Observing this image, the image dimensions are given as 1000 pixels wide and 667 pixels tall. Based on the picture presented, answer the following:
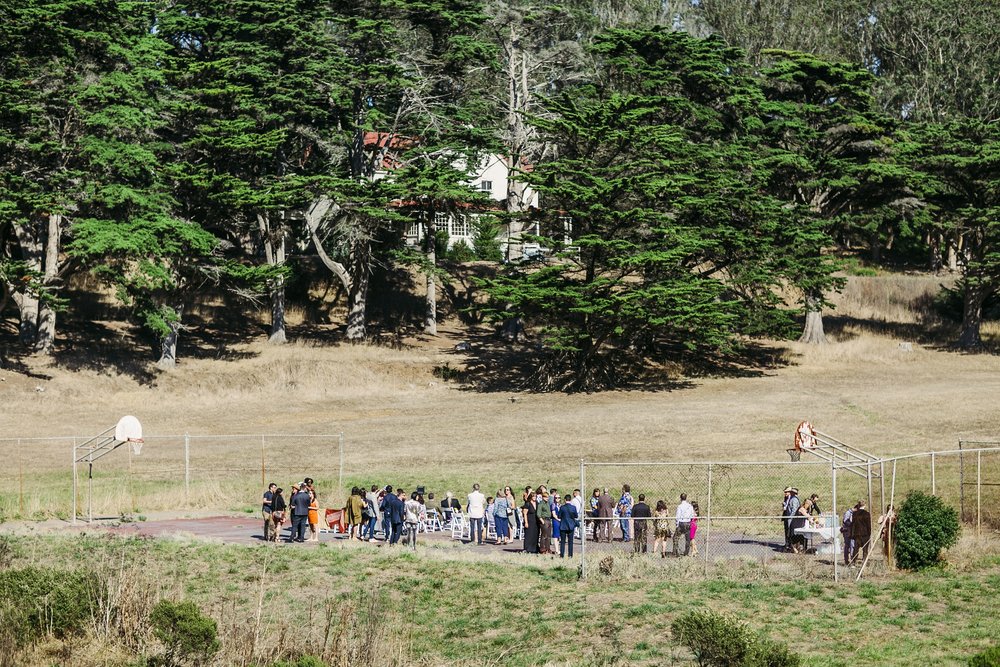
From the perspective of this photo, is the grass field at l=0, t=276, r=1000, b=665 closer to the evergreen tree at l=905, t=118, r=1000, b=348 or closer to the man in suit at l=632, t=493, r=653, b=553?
the man in suit at l=632, t=493, r=653, b=553

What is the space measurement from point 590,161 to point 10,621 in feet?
129

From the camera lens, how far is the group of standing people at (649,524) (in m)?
25.8

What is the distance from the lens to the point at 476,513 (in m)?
28.1

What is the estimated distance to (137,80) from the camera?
174 ft

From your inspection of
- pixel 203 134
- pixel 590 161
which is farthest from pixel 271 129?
pixel 590 161

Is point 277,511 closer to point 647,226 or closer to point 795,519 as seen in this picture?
point 795,519

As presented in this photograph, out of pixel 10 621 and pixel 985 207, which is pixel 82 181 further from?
pixel 985 207

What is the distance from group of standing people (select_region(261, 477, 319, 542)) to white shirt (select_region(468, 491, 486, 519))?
11.9 feet

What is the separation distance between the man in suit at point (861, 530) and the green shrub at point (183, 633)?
1254 cm

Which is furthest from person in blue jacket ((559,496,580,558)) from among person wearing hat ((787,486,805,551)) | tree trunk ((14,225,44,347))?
tree trunk ((14,225,44,347))

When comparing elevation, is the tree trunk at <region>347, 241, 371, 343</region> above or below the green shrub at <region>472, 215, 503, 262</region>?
below

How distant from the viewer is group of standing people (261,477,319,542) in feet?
90.0

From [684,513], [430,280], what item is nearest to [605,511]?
[684,513]

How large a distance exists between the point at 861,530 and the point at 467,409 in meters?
29.6
